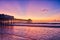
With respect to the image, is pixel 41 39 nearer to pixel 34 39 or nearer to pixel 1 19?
pixel 34 39

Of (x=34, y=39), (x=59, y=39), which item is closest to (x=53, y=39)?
(x=59, y=39)

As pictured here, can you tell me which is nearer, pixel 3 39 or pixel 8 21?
pixel 3 39

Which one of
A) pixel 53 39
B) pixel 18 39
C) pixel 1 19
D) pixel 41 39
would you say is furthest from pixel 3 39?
pixel 1 19

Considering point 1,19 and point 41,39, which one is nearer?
point 41,39

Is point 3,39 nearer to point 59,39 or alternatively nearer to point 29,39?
point 29,39

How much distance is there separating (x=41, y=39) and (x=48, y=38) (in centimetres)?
48

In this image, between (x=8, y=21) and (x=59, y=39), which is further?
(x=8, y=21)

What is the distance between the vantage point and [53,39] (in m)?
7.33

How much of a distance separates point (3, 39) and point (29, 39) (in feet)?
4.63

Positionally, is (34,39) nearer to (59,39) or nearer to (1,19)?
(59,39)

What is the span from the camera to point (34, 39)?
7496 mm

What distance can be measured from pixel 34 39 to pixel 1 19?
16.7 meters

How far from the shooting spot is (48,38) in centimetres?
755

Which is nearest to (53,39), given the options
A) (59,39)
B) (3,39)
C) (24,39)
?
(59,39)
